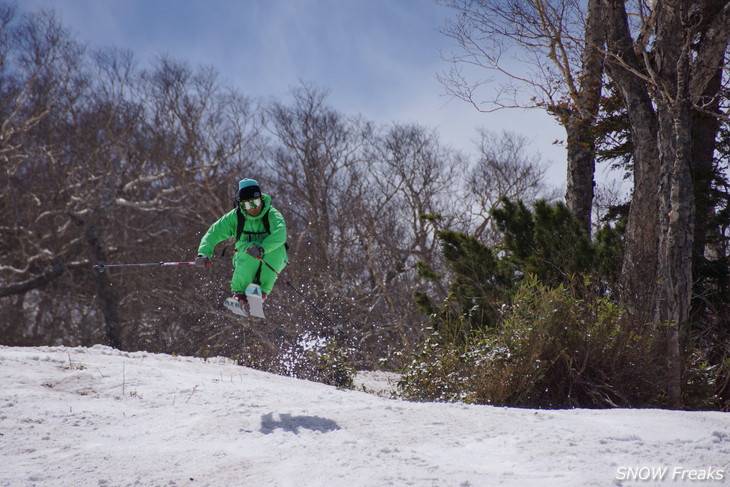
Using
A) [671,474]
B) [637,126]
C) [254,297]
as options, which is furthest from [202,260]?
[637,126]

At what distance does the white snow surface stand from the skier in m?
1.95

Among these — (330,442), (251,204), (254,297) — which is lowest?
(330,442)

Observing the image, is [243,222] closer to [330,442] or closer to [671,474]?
[330,442]

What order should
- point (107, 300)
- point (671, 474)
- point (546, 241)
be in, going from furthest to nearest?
point (107, 300) → point (546, 241) → point (671, 474)

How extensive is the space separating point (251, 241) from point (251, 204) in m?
0.47

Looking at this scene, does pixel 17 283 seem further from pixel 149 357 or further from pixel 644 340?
pixel 644 340

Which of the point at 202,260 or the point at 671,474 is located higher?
the point at 202,260

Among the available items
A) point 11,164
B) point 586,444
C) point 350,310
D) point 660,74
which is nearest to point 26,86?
point 11,164

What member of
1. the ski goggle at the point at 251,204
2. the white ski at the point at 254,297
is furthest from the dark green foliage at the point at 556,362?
the ski goggle at the point at 251,204

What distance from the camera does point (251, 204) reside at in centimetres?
661

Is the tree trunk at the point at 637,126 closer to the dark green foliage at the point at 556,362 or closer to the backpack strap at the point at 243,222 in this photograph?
the dark green foliage at the point at 556,362

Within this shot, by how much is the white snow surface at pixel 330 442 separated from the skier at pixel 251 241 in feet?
6.40

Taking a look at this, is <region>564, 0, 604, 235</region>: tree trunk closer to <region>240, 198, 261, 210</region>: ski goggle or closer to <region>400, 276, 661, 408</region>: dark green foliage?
<region>400, 276, 661, 408</region>: dark green foliage

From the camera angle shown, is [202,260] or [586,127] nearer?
[202,260]
